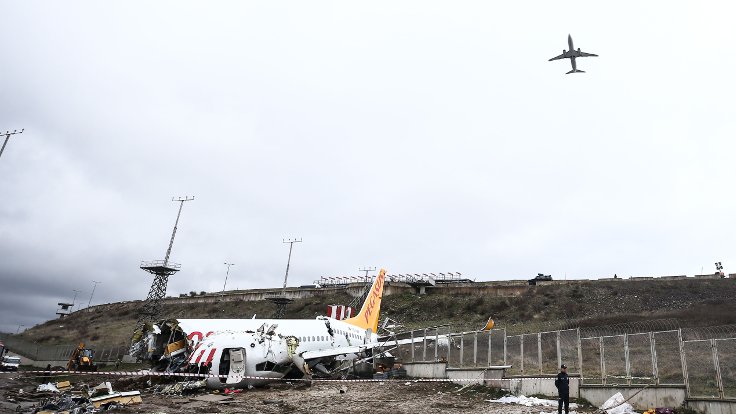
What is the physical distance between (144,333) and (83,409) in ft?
39.6

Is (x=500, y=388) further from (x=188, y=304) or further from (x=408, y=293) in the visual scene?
(x=188, y=304)

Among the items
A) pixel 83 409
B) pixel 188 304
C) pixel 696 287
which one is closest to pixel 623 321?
pixel 696 287

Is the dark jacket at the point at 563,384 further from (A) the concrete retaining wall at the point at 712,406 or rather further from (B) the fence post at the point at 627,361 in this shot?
(A) the concrete retaining wall at the point at 712,406

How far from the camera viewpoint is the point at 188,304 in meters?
90.8

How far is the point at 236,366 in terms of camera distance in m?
21.2

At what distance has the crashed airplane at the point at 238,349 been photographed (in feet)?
69.1

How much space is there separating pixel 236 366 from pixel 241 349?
0.77 metres

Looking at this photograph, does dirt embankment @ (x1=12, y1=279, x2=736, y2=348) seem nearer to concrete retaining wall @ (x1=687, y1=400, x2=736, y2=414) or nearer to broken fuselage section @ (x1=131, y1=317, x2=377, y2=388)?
broken fuselage section @ (x1=131, y1=317, x2=377, y2=388)

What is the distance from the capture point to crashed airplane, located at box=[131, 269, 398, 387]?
21.1m

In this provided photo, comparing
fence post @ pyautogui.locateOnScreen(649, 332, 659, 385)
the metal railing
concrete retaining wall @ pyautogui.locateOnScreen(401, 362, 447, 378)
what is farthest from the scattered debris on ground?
the metal railing

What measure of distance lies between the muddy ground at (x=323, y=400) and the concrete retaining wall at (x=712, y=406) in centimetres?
445

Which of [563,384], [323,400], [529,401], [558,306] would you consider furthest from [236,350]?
[558,306]

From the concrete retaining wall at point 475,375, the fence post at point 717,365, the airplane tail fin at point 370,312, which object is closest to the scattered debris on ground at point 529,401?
the concrete retaining wall at point 475,375

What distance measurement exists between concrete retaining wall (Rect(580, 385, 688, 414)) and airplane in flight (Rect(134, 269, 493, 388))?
1188cm
